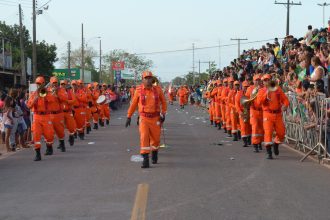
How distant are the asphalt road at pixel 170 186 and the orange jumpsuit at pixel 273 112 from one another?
0.60 m

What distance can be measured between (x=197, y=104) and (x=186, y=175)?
143 feet

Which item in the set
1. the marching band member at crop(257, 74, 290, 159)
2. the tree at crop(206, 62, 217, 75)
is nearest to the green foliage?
the tree at crop(206, 62, 217, 75)

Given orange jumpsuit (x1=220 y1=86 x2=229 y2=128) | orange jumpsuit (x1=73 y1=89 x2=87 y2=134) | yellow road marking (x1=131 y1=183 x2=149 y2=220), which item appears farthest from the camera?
orange jumpsuit (x1=220 y1=86 x2=229 y2=128)

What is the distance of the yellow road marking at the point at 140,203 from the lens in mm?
6965

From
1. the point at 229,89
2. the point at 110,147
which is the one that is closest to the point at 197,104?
the point at 229,89

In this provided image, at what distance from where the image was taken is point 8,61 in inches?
1943

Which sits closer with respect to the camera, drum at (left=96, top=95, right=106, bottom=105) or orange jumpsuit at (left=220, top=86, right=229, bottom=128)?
orange jumpsuit at (left=220, top=86, right=229, bottom=128)

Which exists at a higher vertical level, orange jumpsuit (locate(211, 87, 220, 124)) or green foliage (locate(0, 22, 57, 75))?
green foliage (locate(0, 22, 57, 75))

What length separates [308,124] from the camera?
13.2 meters

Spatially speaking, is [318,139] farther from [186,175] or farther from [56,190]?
[56,190]

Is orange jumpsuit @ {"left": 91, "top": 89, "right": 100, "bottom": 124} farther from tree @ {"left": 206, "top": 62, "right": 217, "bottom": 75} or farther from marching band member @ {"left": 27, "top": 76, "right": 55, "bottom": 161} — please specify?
tree @ {"left": 206, "top": 62, "right": 217, "bottom": 75}

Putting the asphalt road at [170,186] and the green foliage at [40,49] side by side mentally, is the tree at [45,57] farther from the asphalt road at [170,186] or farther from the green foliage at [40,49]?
the asphalt road at [170,186]

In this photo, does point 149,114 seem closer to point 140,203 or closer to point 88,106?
point 140,203

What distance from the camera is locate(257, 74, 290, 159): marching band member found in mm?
12688
